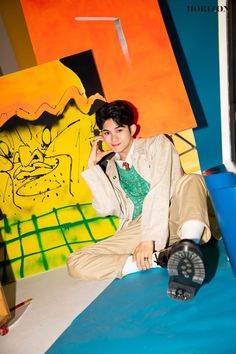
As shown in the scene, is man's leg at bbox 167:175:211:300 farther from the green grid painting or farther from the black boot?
the green grid painting

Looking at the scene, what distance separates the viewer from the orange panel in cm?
179

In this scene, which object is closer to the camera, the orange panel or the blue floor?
the blue floor

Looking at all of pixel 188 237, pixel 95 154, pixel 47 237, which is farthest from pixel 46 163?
pixel 188 237

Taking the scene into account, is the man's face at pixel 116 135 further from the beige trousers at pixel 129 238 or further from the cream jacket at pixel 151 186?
the beige trousers at pixel 129 238

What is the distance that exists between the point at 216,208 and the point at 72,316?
31.3 inches

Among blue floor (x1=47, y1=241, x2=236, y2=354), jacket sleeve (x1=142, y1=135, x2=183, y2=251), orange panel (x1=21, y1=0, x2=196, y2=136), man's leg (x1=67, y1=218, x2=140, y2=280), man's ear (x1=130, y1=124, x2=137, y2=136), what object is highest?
orange panel (x1=21, y1=0, x2=196, y2=136)

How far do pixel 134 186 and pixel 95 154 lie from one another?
11.8 inches

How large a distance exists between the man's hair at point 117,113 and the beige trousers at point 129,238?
0.46 metres

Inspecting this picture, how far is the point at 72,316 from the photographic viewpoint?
4.59ft

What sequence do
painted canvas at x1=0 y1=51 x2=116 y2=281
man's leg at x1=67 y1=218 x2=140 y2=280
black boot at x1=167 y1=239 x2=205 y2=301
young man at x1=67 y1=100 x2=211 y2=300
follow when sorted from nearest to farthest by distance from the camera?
1. black boot at x1=167 y1=239 x2=205 y2=301
2. young man at x1=67 y1=100 x2=211 y2=300
3. man's leg at x1=67 y1=218 x2=140 y2=280
4. painted canvas at x1=0 y1=51 x2=116 y2=281

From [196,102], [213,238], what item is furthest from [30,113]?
[213,238]

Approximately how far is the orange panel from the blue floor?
34.7 inches

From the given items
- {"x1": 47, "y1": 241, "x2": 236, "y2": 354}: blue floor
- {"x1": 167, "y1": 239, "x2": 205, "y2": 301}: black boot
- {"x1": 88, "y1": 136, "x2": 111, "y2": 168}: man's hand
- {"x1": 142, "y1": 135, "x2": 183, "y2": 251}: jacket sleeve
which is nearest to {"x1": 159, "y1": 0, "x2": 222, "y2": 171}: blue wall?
{"x1": 142, "y1": 135, "x2": 183, "y2": 251}: jacket sleeve

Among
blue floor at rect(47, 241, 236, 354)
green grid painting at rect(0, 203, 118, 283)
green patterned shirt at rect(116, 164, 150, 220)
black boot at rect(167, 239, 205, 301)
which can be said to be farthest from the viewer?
green grid painting at rect(0, 203, 118, 283)
